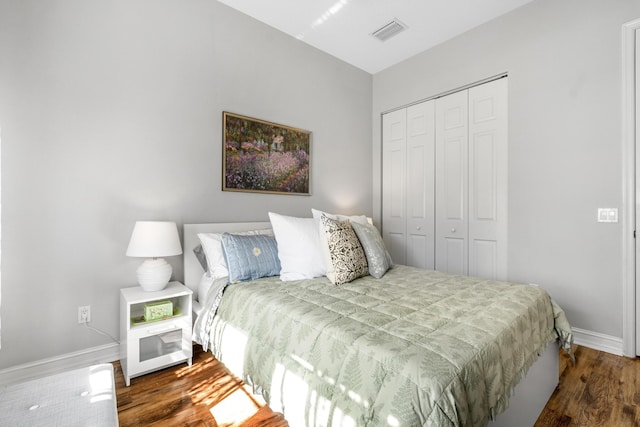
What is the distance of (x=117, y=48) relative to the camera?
2.13 metres

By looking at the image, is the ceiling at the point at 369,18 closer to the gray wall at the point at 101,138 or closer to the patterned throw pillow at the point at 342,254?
the gray wall at the point at 101,138

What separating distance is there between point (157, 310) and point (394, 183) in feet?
9.51

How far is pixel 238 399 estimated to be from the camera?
5.47 ft

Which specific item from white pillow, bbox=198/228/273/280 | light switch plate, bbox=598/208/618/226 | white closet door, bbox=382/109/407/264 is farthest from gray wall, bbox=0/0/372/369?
light switch plate, bbox=598/208/618/226

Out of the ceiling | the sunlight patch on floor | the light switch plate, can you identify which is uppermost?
the ceiling

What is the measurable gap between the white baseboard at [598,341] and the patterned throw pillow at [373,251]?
1.67 meters

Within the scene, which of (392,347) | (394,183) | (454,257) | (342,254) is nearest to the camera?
(392,347)

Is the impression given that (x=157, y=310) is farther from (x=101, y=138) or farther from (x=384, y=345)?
(x=384, y=345)

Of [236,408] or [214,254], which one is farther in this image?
[214,254]

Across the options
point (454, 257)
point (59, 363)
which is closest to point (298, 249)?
point (59, 363)

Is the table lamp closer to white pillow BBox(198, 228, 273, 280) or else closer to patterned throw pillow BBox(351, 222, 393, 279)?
white pillow BBox(198, 228, 273, 280)

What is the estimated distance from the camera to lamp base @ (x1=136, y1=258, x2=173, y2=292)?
2.00 meters

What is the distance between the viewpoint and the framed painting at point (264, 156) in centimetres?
267

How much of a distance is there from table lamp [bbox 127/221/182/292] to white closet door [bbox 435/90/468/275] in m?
2.65
